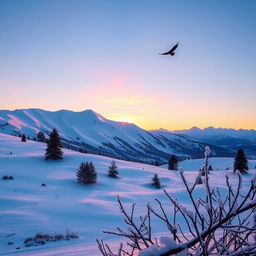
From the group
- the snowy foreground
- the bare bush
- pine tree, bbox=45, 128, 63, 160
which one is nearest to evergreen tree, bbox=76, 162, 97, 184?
the snowy foreground

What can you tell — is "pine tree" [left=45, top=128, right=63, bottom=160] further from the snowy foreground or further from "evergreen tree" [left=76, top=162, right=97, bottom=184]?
"evergreen tree" [left=76, top=162, right=97, bottom=184]

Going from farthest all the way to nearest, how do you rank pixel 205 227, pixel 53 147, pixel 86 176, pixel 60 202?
pixel 53 147 < pixel 86 176 < pixel 60 202 < pixel 205 227

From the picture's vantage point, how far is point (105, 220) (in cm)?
1537

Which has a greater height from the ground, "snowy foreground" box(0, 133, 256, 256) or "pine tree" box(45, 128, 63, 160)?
"pine tree" box(45, 128, 63, 160)

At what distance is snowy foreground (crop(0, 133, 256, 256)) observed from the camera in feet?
35.0

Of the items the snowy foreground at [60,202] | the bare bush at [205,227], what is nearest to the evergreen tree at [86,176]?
the snowy foreground at [60,202]

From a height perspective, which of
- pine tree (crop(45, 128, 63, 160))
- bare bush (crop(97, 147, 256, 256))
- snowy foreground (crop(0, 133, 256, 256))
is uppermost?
bare bush (crop(97, 147, 256, 256))

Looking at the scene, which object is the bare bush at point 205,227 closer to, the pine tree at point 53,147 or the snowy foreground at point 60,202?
the snowy foreground at point 60,202

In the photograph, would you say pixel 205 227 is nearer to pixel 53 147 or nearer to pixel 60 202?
pixel 60 202

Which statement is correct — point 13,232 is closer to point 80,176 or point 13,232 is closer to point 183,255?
point 183,255

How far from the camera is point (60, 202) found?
62.0 feet

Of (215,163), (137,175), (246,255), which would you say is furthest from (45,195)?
(215,163)

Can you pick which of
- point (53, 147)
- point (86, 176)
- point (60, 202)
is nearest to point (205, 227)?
point (60, 202)

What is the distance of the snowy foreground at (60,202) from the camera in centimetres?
1067
